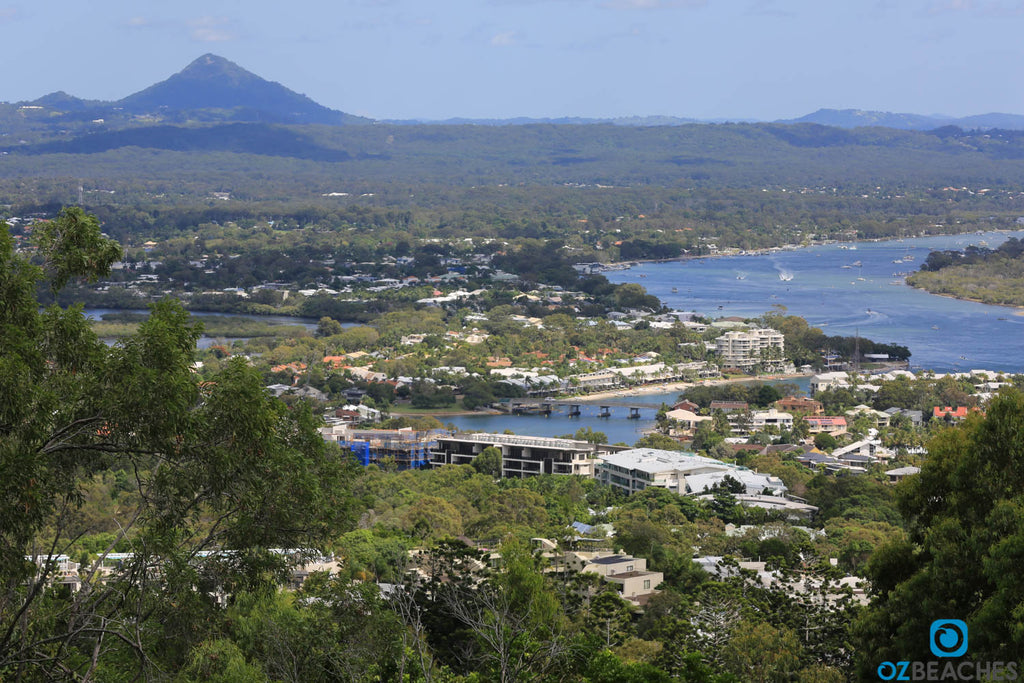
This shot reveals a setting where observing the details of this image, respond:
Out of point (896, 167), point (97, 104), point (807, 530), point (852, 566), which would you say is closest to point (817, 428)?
point (807, 530)

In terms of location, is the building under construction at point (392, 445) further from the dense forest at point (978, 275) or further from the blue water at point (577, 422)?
the dense forest at point (978, 275)

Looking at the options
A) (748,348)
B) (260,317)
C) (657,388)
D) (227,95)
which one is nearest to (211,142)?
(227,95)

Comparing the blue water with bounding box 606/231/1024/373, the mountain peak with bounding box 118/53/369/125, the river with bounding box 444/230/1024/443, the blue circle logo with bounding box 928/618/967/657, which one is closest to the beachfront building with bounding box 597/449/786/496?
the river with bounding box 444/230/1024/443

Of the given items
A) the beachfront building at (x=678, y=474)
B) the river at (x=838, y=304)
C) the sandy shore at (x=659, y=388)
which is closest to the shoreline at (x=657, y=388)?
the sandy shore at (x=659, y=388)

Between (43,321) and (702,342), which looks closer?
(43,321)

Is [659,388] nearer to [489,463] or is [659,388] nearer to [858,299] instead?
[489,463]

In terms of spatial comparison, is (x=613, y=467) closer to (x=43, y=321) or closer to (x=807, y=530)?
(x=807, y=530)
